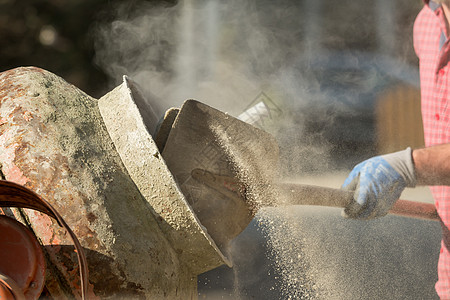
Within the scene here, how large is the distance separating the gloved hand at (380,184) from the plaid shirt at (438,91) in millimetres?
426

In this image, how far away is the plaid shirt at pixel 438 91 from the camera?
8.38 feet

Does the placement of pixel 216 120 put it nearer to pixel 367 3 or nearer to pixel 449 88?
pixel 449 88

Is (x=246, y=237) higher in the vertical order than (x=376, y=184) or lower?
lower

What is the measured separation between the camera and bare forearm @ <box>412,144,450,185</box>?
2.27 metres

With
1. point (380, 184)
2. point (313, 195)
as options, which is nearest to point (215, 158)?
point (313, 195)

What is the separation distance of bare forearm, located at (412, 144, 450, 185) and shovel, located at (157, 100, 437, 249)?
899 mm

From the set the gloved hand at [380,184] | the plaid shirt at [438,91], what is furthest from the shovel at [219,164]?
the plaid shirt at [438,91]

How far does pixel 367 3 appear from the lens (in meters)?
5.97

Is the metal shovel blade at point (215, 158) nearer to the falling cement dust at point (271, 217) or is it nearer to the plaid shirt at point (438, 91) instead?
the falling cement dust at point (271, 217)

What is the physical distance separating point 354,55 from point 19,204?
565cm

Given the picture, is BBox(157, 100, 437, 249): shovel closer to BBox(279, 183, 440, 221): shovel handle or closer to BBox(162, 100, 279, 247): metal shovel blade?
BBox(162, 100, 279, 247): metal shovel blade

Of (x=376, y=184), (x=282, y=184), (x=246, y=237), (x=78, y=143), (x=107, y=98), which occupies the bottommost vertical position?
(x=246, y=237)

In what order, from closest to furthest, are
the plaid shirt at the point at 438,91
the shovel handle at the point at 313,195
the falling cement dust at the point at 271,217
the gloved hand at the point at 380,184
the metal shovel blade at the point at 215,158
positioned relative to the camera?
the metal shovel blade at the point at 215,158 < the falling cement dust at the point at 271,217 < the shovel handle at the point at 313,195 < the gloved hand at the point at 380,184 < the plaid shirt at the point at 438,91

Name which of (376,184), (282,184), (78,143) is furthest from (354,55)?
(78,143)
